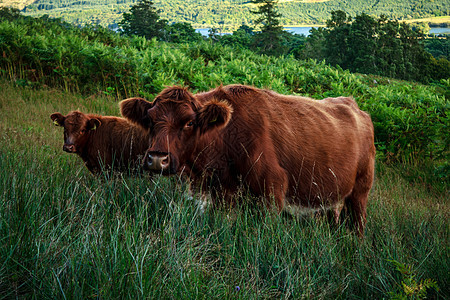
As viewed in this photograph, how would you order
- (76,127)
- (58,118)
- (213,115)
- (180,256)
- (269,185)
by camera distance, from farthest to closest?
(58,118) < (76,127) < (269,185) < (213,115) < (180,256)

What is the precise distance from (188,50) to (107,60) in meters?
6.51

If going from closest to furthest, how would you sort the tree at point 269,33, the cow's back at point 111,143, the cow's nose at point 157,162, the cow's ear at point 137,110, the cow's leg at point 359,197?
the cow's nose at point 157,162 → the cow's ear at point 137,110 → the cow's leg at point 359,197 → the cow's back at point 111,143 → the tree at point 269,33

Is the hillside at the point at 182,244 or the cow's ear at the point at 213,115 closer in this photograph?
the hillside at the point at 182,244

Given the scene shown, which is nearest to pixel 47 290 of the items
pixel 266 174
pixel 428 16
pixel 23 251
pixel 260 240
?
pixel 23 251

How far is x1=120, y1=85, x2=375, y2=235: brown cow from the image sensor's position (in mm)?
3959

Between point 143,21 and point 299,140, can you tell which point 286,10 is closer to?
point 143,21

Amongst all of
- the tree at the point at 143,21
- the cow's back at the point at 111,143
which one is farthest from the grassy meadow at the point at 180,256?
the tree at the point at 143,21

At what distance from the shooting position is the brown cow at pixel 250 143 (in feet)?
13.0

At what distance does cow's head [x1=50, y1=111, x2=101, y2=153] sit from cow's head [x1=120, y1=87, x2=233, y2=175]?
2.16m

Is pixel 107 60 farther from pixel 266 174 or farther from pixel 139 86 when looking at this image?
pixel 266 174

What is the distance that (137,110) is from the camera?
14.5 ft

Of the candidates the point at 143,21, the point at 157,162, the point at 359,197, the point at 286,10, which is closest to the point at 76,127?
the point at 157,162

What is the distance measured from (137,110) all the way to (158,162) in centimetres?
99

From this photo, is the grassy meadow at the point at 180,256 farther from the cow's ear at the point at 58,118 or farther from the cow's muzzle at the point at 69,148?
the cow's ear at the point at 58,118
